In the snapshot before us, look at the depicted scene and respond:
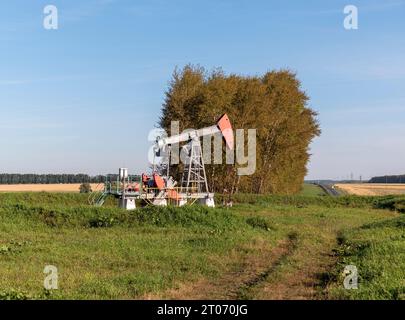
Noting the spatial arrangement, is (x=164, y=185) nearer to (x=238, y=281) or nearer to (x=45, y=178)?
(x=238, y=281)

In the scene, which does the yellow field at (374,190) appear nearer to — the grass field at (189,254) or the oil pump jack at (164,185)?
the oil pump jack at (164,185)

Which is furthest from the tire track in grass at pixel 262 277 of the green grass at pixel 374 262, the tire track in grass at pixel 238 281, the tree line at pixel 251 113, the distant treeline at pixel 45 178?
the distant treeline at pixel 45 178

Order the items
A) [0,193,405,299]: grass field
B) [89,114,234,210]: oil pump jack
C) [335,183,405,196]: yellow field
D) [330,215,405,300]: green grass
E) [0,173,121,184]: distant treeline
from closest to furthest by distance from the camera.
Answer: [330,215,405,300]: green grass
[0,193,405,299]: grass field
[89,114,234,210]: oil pump jack
[335,183,405,196]: yellow field
[0,173,121,184]: distant treeline

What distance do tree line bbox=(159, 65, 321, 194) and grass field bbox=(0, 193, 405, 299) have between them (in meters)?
16.3

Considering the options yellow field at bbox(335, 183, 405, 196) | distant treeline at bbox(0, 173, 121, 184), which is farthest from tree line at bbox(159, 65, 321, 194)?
distant treeline at bbox(0, 173, 121, 184)

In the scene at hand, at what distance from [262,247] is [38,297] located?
8800 mm

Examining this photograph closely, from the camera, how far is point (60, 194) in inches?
1519

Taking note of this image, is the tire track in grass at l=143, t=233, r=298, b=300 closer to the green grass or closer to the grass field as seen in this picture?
the grass field

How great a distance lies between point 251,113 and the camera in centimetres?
4175

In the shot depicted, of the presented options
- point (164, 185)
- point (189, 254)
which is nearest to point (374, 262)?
point (189, 254)

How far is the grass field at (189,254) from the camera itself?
10.3m

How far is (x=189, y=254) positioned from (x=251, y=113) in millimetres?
28192

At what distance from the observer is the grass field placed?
1027 centimetres
